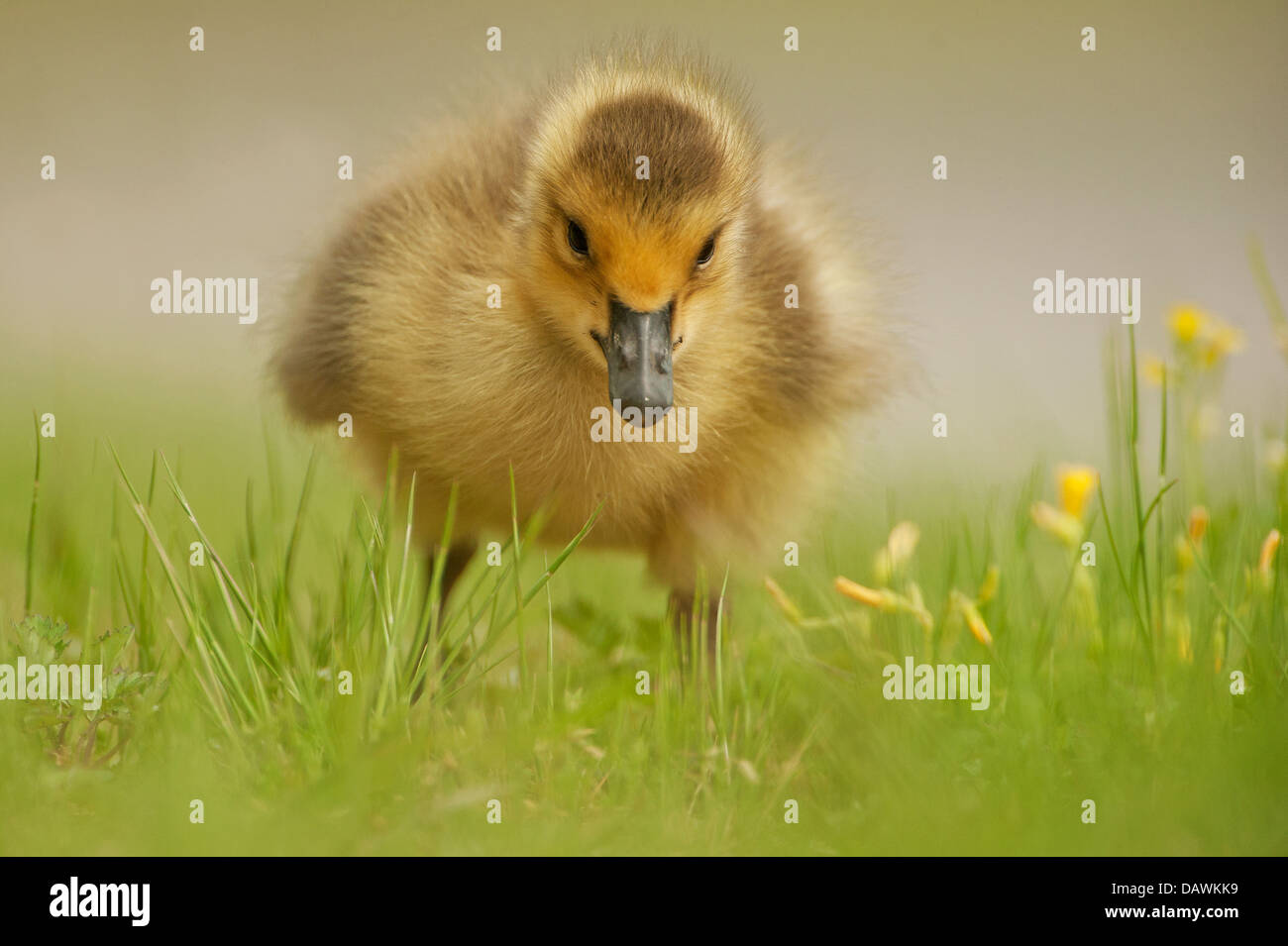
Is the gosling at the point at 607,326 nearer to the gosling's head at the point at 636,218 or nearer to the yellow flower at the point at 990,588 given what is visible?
the gosling's head at the point at 636,218

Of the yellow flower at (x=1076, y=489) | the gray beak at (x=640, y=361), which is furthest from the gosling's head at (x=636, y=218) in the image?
the yellow flower at (x=1076, y=489)

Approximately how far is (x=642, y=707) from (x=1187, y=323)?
1.30 meters

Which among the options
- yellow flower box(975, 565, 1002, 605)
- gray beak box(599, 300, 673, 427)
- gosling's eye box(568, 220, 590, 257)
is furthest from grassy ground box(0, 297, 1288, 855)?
gosling's eye box(568, 220, 590, 257)

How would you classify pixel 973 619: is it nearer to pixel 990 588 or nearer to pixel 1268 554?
pixel 990 588

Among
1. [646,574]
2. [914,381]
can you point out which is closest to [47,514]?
[646,574]

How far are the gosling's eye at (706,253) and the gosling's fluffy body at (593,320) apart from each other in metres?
0.02

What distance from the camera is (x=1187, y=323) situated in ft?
7.72

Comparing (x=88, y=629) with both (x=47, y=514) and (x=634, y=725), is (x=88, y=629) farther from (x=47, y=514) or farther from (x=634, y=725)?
(x=634, y=725)

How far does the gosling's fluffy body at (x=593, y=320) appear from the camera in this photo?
1723 mm

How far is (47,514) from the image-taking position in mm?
2232

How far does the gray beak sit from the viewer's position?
1.61 metres

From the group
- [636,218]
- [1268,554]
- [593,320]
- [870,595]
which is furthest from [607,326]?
[1268,554]
